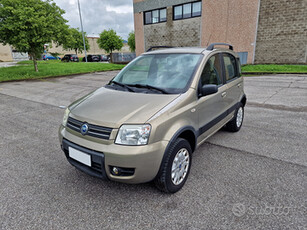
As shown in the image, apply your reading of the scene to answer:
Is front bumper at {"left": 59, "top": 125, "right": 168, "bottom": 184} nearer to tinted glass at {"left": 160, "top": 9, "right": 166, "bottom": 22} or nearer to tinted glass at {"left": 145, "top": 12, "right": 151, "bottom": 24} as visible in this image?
tinted glass at {"left": 160, "top": 9, "right": 166, "bottom": 22}

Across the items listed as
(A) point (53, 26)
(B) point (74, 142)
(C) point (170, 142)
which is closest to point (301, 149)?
(C) point (170, 142)

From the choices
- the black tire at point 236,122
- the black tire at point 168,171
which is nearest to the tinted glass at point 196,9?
the black tire at point 236,122

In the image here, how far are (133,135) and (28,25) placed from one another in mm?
14637

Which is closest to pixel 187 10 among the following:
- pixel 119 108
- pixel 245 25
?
pixel 245 25

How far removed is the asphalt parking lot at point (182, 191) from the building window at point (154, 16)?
2401 centimetres

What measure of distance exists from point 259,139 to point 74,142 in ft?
11.5

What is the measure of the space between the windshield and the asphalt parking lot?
1289mm

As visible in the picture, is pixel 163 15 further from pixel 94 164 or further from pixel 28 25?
pixel 94 164

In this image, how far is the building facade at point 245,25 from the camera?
59.6ft

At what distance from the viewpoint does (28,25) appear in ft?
43.2

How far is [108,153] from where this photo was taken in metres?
2.15

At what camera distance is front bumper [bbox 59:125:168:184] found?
212 centimetres

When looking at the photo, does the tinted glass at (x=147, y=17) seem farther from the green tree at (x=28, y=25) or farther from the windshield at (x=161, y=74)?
the windshield at (x=161, y=74)

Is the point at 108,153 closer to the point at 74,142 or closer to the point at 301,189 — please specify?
the point at 74,142
